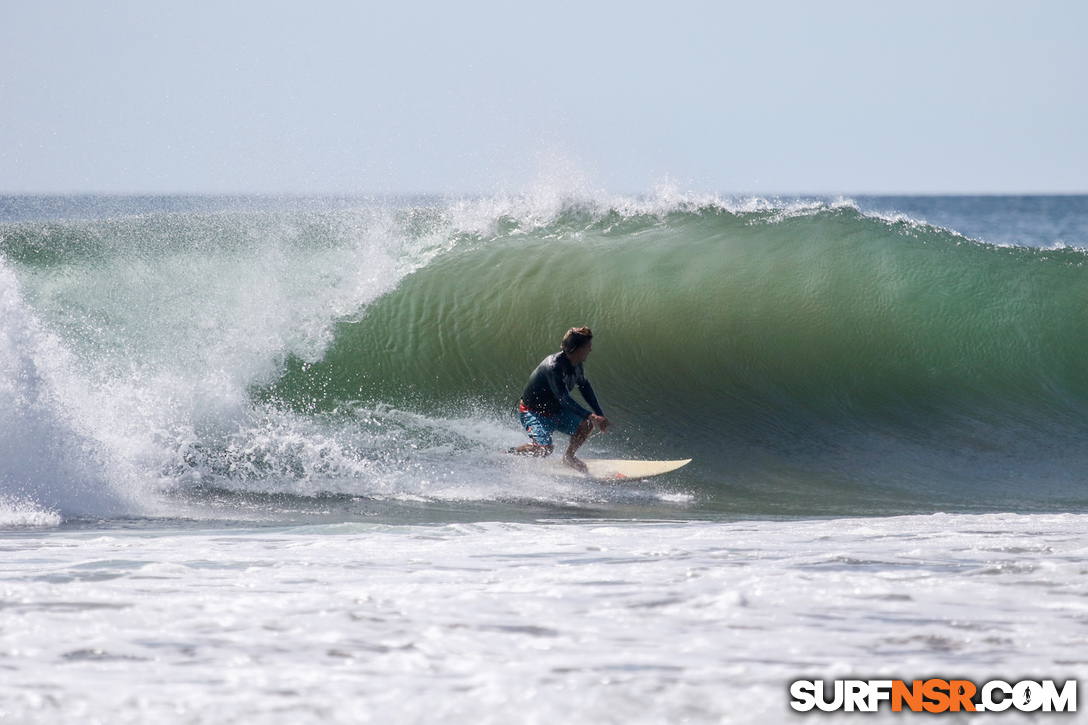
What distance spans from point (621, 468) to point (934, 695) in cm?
418

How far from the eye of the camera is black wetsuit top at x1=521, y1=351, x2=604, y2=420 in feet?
22.1

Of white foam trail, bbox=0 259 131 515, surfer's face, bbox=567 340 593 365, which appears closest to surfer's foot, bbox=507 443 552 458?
surfer's face, bbox=567 340 593 365

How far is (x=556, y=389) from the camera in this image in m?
6.75

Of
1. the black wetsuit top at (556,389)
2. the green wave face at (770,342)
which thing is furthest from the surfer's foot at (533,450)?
the green wave face at (770,342)

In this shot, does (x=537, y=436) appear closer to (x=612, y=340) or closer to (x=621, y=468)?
(x=621, y=468)

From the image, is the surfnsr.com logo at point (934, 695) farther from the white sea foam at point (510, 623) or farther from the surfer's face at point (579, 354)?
the surfer's face at point (579, 354)

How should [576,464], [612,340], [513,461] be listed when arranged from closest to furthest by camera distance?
[576,464]
[513,461]
[612,340]

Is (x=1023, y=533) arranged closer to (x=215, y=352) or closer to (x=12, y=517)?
(x=12, y=517)

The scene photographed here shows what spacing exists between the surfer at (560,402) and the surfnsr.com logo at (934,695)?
4.14 m

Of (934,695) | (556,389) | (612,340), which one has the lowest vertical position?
(934,695)

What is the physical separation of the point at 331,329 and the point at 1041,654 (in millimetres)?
6903

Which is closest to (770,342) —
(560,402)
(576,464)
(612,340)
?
(612,340)

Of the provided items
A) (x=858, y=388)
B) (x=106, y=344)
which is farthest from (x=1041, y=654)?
(x=106, y=344)

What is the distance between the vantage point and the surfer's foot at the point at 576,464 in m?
6.52
